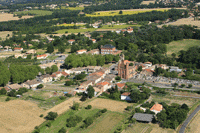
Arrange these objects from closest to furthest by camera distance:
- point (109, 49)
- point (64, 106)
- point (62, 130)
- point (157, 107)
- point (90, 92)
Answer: point (62, 130) < point (157, 107) < point (64, 106) < point (90, 92) < point (109, 49)

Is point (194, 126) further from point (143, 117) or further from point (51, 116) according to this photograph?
point (51, 116)

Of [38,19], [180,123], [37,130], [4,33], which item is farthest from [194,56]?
[38,19]

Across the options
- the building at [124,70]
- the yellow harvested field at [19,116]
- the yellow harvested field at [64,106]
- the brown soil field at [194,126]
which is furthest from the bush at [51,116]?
the building at [124,70]

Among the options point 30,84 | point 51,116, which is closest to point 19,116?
point 51,116

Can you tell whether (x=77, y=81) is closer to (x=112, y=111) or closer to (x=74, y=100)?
(x=74, y=100)

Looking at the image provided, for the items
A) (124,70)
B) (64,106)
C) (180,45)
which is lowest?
(64,106)
